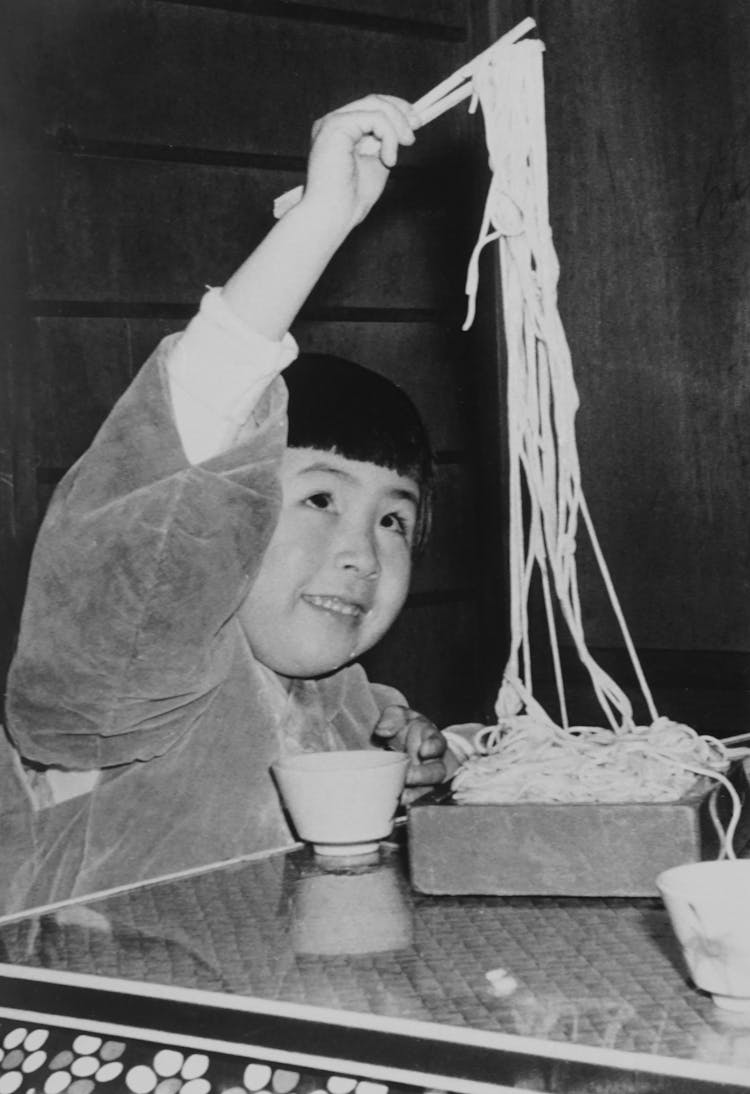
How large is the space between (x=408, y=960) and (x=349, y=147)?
727 millimetres

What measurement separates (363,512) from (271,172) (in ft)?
4.55

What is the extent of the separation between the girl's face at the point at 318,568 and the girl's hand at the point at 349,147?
0.33 m

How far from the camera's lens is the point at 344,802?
123cm

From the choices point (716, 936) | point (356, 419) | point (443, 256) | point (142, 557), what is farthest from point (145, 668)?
point (443, 256)

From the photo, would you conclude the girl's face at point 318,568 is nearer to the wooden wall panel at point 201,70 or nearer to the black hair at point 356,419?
the black hair at point 356,419

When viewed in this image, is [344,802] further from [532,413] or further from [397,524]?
[397,524]

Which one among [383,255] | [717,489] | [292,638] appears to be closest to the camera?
[292,638]

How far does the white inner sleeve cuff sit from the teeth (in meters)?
0.34

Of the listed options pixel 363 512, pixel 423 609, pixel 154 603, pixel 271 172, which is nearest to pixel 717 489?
pixel 423 609

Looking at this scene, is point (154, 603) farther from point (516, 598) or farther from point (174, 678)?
point (516, 598)

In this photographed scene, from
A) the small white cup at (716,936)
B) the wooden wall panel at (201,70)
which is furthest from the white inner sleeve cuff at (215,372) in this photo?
the wooden wall panel at (201,70)

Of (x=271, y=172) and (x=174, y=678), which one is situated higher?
(x=271, y=172)

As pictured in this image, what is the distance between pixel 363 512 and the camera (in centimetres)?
Result: 155

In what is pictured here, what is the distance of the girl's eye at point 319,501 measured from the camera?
1534 mm
